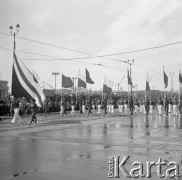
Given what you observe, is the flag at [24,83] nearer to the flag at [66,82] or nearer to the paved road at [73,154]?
the paved road at [73,154]

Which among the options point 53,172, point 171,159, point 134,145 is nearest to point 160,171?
point 171,159

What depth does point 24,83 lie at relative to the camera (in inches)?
681

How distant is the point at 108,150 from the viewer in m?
A: 10.3

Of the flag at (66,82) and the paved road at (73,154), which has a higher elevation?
the flag at (66,82)

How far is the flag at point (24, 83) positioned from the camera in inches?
675

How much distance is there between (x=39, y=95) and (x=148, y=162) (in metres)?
10.5

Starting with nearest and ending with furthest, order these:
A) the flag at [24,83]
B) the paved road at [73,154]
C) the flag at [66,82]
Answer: the paved road at [73,154]
the flag at [24,83]
the flag at [66,82]

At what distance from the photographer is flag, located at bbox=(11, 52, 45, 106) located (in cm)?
1714

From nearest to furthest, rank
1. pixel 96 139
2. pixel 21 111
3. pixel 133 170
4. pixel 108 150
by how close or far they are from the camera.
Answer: pixel 133 170, pixel 108 150, pixel 96 139, pixel 21 111

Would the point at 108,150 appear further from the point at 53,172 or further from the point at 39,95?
the point at 39,95

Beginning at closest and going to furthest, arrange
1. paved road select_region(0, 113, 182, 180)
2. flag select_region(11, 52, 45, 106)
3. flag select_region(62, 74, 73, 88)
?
paved road select_region(0, 113, 182, 180) < flag select_region(11, 52, 45, 106) < flag select_region(62, 74, 73, 88)

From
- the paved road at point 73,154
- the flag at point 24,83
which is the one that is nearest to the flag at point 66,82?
the flag at point 24,83

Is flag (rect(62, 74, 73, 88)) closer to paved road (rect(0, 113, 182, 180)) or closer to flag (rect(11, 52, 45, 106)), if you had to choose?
flag (rect(11, 52, 45, 106))

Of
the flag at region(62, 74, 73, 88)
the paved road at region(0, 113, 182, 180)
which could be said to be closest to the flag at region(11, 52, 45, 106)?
the paved road at region(0, 113, 182, 180)
